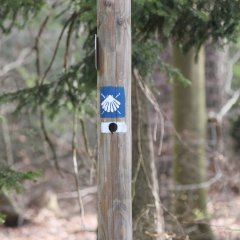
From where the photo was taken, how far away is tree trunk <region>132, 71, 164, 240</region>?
6062mm

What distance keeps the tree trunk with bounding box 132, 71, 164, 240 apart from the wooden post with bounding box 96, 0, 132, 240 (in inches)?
101

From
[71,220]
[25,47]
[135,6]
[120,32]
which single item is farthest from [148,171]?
[25,47]

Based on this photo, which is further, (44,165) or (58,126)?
(44,165)

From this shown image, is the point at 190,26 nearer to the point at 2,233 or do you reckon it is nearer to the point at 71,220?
the point at 2,233

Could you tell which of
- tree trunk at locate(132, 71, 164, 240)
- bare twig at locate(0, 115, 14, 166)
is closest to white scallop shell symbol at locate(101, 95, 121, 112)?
tree trunk at locate(132, 71, 164, 240)

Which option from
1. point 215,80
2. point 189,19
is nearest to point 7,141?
point 215,80

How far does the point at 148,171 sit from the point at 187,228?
69.4 inches

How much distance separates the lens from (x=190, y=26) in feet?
17.5

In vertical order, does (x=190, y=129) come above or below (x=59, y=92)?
below

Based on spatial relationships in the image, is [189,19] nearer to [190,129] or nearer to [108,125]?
[108,125]

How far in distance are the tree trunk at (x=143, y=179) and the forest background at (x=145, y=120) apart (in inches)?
0.5

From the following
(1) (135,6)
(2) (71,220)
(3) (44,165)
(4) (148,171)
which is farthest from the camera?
(3) (44,165)

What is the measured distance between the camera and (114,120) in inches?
124

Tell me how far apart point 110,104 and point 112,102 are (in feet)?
0.06
